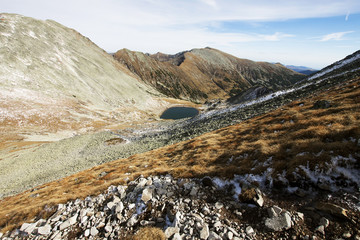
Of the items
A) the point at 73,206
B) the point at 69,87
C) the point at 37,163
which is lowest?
the point at 37,163

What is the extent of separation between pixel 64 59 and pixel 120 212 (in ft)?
421

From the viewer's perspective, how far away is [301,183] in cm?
900

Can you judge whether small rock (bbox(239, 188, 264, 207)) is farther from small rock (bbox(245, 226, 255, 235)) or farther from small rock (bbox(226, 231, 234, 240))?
small rock (bbox(226, 231, 234, 240))

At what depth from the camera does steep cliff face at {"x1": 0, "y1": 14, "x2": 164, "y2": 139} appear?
6444 centimetres

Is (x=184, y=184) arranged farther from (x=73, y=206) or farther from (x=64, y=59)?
(x=64, y=59)

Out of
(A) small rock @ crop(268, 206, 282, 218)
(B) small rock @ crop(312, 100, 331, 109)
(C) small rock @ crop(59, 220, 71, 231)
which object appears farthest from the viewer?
(B) small rock @ crop(312, 100, 331, 109)

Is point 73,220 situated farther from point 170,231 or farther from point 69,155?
point 69,155

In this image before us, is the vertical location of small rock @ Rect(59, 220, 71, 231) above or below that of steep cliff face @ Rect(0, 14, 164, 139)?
below

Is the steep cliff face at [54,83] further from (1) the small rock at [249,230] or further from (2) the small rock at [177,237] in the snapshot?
(1) the small rock at [249,230]

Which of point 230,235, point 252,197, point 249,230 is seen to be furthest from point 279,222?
point 230,235

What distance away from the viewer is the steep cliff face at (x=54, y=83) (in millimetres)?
64438

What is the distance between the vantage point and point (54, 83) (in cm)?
8619

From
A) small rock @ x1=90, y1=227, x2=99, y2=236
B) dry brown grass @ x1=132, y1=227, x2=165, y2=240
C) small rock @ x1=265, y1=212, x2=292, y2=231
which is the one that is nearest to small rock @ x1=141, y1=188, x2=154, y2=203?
dry brown grass @ x1=132, y1=227, x2=165, y2=240

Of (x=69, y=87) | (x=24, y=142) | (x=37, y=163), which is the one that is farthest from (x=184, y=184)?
(x=69, y=87)
